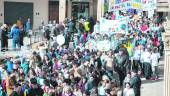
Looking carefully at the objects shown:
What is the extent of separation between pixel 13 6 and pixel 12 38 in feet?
48.7

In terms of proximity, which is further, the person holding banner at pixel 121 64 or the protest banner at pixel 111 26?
the protest banner at pixel 111 26

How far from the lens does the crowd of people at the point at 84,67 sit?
18.5 meters

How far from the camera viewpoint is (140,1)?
A: 21.7 metres

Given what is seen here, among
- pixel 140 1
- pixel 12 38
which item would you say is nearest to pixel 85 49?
pixel 140 1

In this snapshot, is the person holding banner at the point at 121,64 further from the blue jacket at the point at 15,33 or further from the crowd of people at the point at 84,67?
the blue jacket at the point at 15,33

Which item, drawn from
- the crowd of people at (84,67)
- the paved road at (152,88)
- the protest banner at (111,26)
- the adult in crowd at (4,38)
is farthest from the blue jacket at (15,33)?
the paved road at (152,88)

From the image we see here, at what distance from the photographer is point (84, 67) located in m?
21.1

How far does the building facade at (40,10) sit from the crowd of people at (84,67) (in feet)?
44.8

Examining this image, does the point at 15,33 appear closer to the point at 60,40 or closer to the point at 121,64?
the point at 60,40

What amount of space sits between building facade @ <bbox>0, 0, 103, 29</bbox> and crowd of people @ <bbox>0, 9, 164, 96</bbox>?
537 inches

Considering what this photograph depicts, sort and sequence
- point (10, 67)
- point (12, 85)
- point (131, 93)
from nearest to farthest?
point (131, 93), point (12, 85), point (10, 67)

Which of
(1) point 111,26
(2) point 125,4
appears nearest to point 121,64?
(2) point 125,4

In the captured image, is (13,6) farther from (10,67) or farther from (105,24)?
(10,67)

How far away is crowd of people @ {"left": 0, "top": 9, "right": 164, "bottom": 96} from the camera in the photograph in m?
18.5
